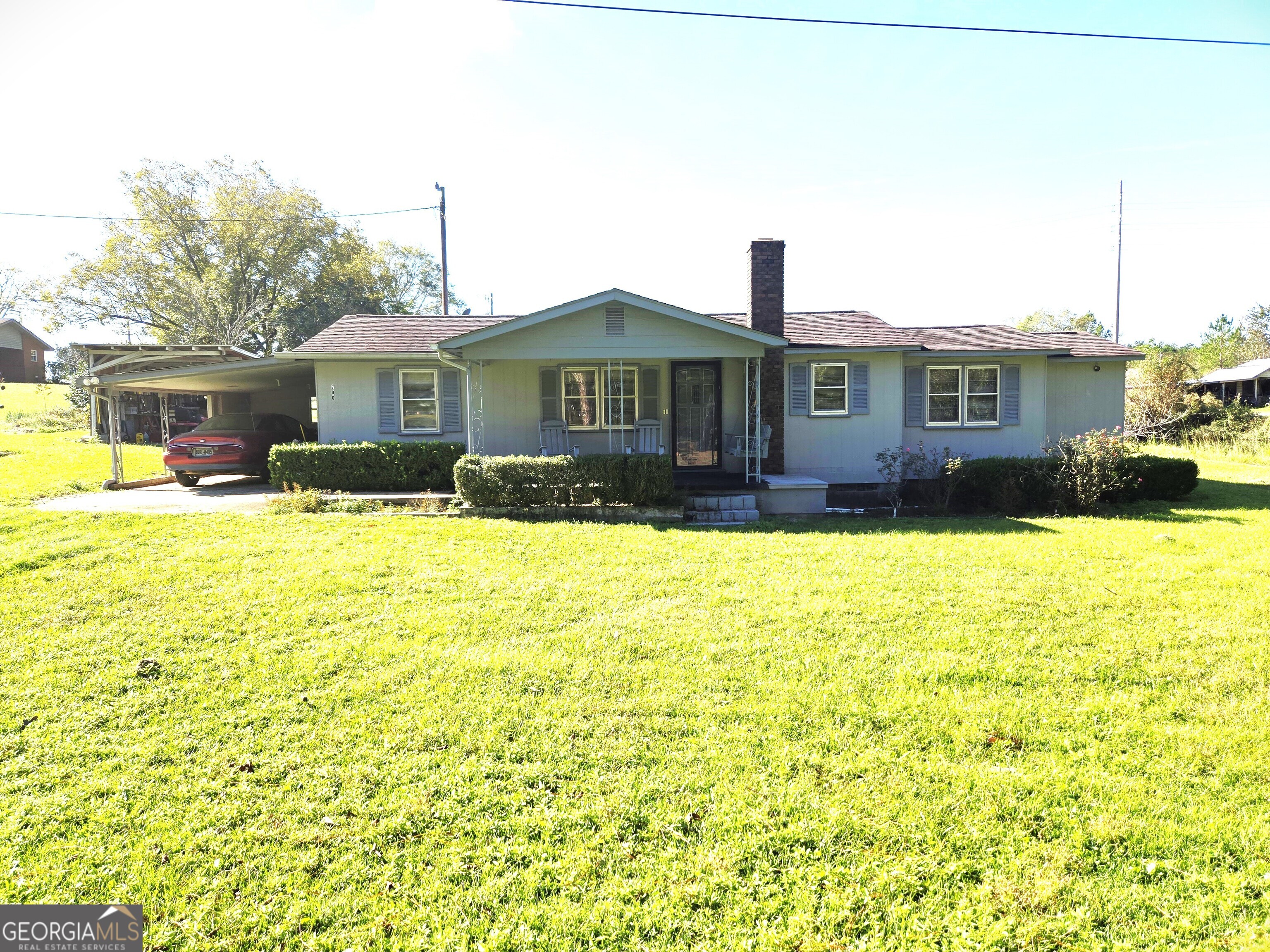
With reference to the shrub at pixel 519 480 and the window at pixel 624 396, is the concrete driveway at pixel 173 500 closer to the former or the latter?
the shrub at pixel 519 480

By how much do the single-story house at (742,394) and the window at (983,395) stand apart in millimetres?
29

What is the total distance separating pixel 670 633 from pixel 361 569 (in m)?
3.82

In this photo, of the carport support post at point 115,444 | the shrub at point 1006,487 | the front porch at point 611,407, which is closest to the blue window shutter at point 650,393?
the front porch at point 611,407

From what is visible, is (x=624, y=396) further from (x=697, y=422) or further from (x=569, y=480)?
(x=569, y=480)

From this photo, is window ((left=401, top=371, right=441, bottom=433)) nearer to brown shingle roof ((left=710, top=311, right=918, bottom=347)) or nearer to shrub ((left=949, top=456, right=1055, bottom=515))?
brown shingle roof ((left=710, top=311, right=918, bottom=347))

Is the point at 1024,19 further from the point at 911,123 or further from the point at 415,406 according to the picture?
the point at 415,406

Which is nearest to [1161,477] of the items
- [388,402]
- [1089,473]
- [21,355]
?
[1089,473]

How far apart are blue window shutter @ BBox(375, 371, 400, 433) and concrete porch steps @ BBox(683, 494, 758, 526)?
7.16 meters

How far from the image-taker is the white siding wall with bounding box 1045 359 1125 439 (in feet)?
51.5

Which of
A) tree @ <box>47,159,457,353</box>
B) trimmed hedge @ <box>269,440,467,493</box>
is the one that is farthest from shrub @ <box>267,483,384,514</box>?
tree @ <box>47,159,457,353</box>

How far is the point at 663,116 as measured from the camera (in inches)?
500

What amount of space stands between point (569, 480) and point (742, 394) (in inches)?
195

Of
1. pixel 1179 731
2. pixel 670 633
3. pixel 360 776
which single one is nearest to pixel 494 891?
pixel 360 776

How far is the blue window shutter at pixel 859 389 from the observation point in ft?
46.4
